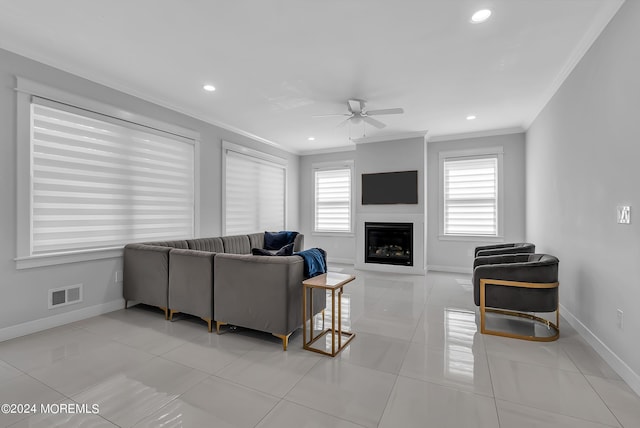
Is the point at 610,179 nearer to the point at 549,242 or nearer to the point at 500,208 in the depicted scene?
the point at 549,242

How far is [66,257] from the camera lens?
10.2 feet

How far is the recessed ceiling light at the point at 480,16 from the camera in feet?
7.43

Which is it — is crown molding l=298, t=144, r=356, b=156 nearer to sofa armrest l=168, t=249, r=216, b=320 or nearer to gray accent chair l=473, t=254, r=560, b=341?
gray accent chair l=473, t=254, r=560, b=341

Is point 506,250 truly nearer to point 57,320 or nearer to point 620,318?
point 620,318

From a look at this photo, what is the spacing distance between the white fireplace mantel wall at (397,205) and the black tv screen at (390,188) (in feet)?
0.29

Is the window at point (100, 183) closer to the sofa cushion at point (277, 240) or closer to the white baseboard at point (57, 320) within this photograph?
the white baseboard at point (57, 320)

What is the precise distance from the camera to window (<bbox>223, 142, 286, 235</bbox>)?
534 centimetres

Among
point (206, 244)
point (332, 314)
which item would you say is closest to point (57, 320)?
point (206, 244)

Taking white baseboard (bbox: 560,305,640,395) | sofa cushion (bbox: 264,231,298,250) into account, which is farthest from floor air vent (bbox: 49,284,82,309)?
white baseboard (bbox: 560,305,640,395)

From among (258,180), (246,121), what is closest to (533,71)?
(246,121)

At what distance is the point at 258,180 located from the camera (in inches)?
239

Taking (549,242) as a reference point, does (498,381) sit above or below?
below

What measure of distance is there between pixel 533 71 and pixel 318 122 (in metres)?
3.08

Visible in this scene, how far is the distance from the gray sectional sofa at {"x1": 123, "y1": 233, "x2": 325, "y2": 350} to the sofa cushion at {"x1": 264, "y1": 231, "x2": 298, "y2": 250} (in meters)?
2.13
